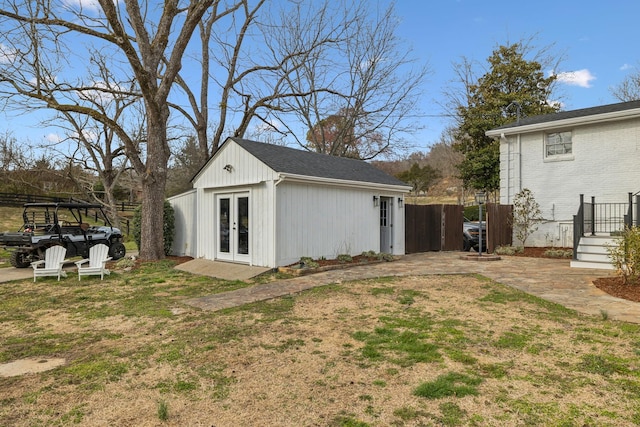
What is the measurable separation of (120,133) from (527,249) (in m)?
14.0

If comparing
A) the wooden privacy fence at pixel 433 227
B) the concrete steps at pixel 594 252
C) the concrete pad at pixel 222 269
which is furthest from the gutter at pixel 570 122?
the concrete pad at pixel 222 269

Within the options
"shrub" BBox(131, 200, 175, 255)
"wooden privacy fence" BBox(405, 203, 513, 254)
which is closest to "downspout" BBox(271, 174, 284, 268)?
"shrub" BBox(131, 200, 175, 255)

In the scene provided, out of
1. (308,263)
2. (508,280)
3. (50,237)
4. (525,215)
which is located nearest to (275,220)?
(308,263)

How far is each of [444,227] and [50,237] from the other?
42.0 ft

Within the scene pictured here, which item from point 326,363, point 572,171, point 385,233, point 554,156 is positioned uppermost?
point 554,156

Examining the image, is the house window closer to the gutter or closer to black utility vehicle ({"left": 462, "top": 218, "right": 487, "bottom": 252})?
the gutter

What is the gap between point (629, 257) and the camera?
262 inches

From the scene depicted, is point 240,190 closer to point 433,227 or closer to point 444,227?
point 433,227

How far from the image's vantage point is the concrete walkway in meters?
5.71

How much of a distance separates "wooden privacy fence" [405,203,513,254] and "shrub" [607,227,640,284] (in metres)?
6.11

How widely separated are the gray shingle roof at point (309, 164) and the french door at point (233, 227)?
4.08 feet

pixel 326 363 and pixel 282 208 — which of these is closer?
pixel 326 363

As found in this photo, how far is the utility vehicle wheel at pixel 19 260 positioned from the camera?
1062 cm

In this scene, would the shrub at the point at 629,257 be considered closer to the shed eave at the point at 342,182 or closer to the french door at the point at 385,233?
the shed eave at the point at 342,182
